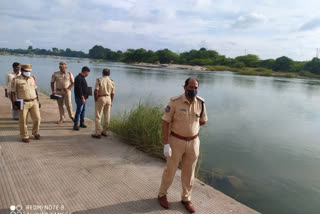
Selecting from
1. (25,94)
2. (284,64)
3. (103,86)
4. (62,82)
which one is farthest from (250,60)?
(25,94)

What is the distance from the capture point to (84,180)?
3.70 metres

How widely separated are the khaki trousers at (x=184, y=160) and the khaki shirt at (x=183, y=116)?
0.44ft

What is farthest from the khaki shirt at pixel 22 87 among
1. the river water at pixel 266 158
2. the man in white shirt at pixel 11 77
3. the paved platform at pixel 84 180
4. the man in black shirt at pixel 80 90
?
the river water at pixel 266 158

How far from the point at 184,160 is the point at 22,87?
380cm

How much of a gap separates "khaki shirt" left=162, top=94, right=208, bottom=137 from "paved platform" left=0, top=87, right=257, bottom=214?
1094 millimetres

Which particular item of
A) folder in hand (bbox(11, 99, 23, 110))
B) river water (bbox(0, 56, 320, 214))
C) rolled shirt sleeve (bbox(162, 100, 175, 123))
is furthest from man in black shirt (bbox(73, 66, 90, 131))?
rolled shirt sleeve (bbox(162, 100, 175, 123))

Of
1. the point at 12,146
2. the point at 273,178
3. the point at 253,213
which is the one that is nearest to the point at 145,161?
the point at 253,213

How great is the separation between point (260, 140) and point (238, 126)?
71.4 inches

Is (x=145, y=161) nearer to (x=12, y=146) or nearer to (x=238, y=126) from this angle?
(x=12, y=146)

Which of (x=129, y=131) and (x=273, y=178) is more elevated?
(x=129, y=131)

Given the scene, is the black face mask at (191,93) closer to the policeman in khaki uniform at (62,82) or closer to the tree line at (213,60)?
the policeman in khaki uniform at (62,82)

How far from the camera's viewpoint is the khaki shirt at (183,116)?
3.08 metres

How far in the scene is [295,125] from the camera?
11.9 m

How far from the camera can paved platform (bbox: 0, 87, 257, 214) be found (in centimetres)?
307
